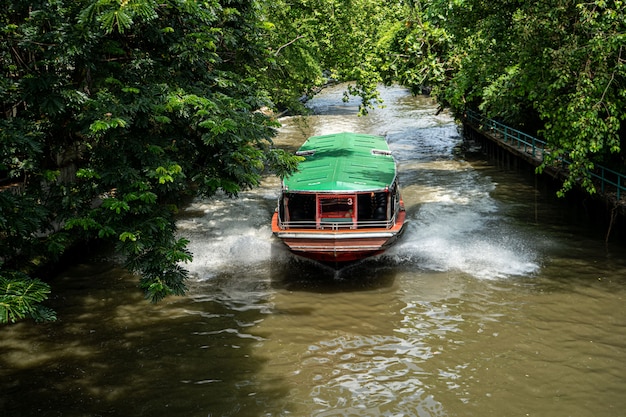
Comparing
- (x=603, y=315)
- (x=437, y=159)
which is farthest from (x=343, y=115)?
(x=603, y=315)

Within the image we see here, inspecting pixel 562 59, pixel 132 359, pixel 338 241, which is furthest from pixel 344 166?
pixel 132 359

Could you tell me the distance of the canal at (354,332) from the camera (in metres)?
9.76

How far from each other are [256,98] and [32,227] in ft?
15.1

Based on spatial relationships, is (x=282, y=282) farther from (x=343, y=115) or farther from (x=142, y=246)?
(x=343, y=115)

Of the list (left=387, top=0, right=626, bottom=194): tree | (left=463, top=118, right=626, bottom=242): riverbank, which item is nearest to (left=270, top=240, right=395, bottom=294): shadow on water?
(left=387, top=0, right=626, bottom=194): tree

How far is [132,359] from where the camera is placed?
36.8 ft

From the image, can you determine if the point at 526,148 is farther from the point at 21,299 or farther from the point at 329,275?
the point at 21,299

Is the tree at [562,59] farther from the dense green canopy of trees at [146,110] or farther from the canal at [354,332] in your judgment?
the canal at [354,332]

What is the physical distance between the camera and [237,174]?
8.56 meters

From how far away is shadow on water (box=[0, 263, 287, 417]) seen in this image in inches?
385

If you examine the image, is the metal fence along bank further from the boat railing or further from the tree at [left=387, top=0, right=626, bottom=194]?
the boat railing

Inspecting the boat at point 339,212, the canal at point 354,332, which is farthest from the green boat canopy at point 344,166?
the canal at point 354,332

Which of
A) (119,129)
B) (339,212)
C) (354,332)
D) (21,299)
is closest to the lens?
(21,299)

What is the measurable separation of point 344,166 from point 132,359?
24.9ft
